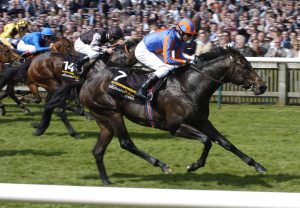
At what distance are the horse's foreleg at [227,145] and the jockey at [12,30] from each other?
→ 20.9ft

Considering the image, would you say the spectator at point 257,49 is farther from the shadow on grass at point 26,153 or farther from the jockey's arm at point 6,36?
the shadow on grass at point 26,153

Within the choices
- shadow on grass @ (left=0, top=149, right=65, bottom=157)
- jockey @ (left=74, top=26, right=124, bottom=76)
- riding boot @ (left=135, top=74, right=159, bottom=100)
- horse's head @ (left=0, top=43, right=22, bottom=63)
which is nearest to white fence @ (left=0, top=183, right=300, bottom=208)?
riding boot @ (left=135, top=74, right=159, bottom=100)

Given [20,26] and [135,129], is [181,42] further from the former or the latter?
[20,26]

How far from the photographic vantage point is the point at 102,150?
20.1 ft

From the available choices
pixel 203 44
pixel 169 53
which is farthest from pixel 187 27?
pixel 203 44

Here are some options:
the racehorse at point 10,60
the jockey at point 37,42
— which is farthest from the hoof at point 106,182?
the racehorse at point 10,60

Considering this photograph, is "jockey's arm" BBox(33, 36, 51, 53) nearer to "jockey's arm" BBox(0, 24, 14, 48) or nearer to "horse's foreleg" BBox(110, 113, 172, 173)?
"jockey's arm" BBox(0, 24, 14, 48)

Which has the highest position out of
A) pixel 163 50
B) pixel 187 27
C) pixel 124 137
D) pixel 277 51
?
pixel 187 27

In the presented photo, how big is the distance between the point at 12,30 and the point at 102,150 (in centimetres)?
663

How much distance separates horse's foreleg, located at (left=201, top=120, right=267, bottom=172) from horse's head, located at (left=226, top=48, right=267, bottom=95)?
0.53 metres

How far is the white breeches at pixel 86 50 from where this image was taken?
863cm

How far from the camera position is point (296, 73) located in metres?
12.5

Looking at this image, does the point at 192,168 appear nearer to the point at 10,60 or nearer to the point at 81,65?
the point at 81,65

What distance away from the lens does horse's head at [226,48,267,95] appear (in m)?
6.30
